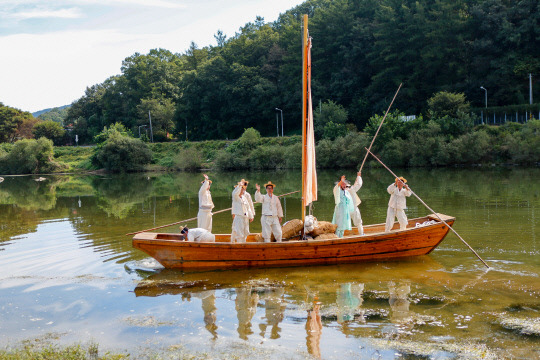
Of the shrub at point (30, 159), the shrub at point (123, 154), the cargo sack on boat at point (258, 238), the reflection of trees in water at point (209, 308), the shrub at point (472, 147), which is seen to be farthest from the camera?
the shrub at point (30, 159)

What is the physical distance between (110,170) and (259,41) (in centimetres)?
3767

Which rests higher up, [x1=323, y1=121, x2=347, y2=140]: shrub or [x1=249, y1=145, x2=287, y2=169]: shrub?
[x1=323, y1=121, x2=347, y2=140]: shrub

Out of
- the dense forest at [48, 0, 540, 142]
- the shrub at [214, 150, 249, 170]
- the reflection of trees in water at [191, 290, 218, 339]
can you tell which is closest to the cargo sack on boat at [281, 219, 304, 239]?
the reflection of trees in water at [191, 290, 218, 339]

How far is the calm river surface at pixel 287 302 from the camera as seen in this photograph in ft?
26.6

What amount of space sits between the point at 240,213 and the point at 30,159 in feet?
212

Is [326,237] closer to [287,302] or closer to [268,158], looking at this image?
[287,302]

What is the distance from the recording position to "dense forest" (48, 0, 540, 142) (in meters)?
61.8

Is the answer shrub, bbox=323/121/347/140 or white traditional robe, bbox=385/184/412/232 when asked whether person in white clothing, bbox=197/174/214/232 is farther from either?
shrub, bbox=323/121/347/140

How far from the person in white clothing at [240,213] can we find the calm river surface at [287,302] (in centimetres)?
128

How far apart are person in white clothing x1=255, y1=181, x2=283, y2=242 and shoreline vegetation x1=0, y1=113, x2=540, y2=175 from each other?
128 feet

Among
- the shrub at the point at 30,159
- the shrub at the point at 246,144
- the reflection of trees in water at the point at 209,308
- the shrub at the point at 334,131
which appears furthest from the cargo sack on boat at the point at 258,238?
the shrub at the point at 30,159

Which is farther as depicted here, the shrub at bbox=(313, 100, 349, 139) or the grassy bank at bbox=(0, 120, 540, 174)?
the shrub at bbox=(313, 100, 349, 139)

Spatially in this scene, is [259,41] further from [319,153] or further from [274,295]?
[274,295]

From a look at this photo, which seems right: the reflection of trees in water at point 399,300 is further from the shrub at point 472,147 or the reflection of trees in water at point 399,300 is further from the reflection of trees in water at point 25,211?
the shrub at point 472,147
